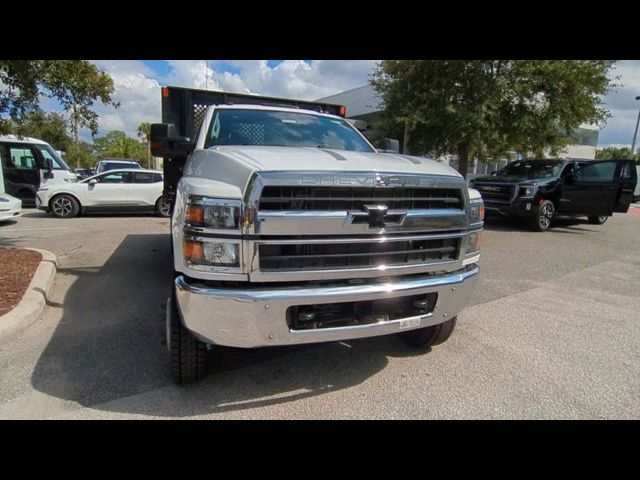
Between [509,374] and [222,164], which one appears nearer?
[222,164]

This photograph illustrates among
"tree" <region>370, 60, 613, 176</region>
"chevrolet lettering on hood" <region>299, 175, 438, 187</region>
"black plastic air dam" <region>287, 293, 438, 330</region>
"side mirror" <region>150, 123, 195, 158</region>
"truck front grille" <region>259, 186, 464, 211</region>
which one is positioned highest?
"tree" <region>370, 60, 613, 176</region>

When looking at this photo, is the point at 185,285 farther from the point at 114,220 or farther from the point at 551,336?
the point at 114,220

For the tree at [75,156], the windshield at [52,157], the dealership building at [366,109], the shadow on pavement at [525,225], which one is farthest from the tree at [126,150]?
the shadow on pavement at [525,225]

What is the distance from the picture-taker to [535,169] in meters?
11.5

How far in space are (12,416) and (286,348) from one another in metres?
1.92

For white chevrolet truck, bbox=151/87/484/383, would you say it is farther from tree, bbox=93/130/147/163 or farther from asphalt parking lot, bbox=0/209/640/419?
tree, bbox=93/130/147/163

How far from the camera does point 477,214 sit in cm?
320

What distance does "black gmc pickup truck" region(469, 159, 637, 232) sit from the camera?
10734 mm

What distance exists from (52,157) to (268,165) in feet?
46.4

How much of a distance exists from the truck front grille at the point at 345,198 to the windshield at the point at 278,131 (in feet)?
4.70

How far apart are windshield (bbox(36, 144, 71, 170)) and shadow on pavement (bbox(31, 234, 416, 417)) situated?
36.3ft

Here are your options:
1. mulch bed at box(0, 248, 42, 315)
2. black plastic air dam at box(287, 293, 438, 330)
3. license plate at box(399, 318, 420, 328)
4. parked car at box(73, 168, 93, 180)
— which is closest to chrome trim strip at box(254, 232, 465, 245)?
black plastic air dam at box(287, 293, 438, 330)
